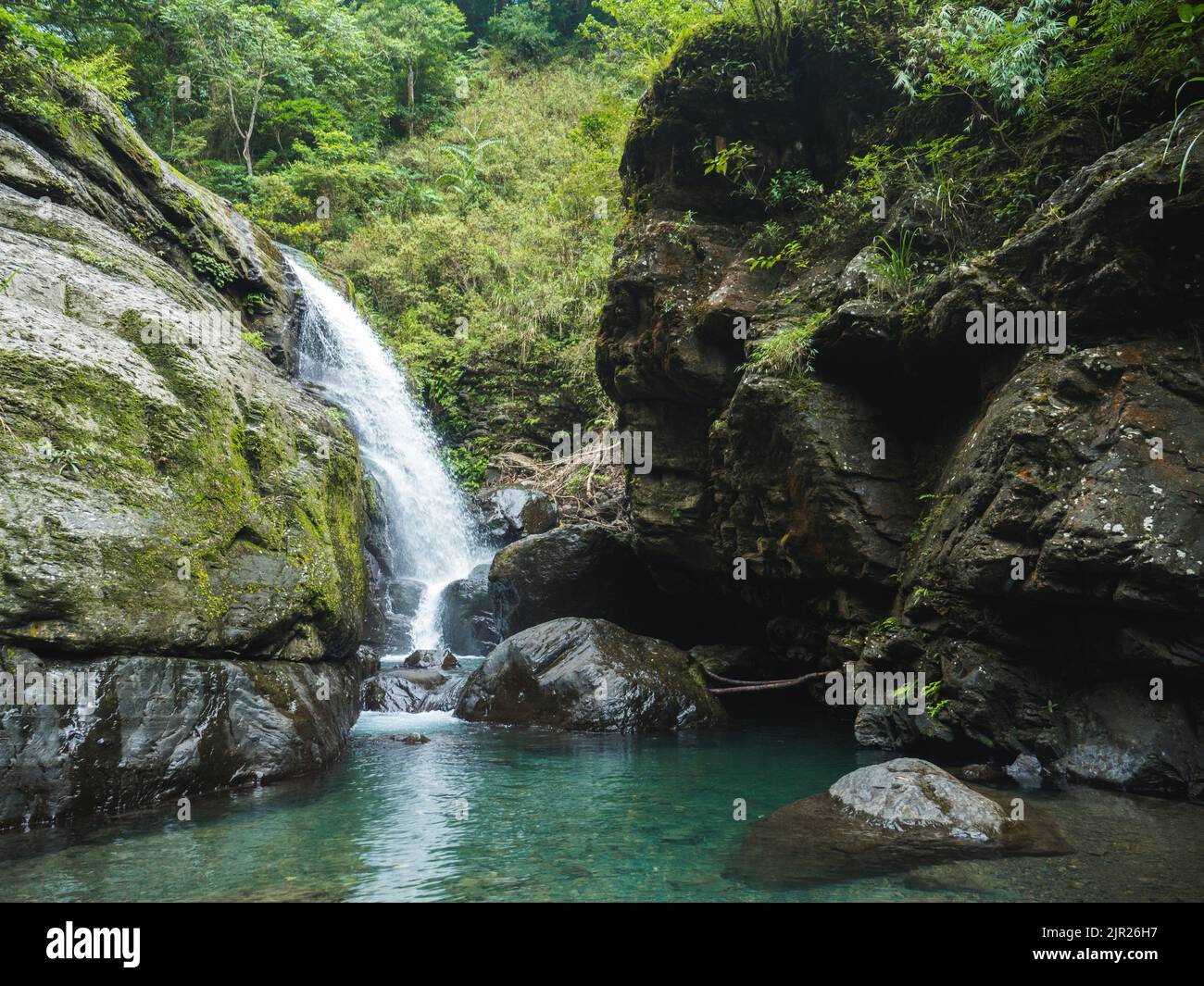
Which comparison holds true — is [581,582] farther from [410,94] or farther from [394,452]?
[410,94]

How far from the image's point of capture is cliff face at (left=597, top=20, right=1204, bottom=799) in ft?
17.0

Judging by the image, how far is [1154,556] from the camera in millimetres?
4801

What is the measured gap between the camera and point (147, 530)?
580 centimetres

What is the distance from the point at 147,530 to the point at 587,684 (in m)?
5.03

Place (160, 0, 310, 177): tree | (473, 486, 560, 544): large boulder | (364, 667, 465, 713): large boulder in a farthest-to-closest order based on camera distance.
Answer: (160, 0, 310, 177): tree < (473, 486, 560, 544): large boulder < (364, 667, 465, 713): large boulder

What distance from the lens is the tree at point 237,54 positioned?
23078 mm

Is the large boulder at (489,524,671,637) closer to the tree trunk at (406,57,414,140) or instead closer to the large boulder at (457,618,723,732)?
the large boulder at (457,618,723,732)

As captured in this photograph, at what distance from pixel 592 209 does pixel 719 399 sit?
16.0 meters

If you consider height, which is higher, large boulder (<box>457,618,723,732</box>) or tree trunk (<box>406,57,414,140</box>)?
tree trunk (<box>406,57,414,140</box>)

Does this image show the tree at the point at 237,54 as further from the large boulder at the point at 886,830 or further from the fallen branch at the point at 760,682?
the large boulder at the point at 886,830

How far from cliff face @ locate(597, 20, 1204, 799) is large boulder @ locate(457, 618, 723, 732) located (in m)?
1.32

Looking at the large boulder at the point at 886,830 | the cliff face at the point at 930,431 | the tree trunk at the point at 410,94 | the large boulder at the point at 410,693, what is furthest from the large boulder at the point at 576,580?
the tree trunk at the point at 410,94

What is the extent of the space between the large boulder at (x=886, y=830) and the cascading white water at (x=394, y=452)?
9951 millimetres

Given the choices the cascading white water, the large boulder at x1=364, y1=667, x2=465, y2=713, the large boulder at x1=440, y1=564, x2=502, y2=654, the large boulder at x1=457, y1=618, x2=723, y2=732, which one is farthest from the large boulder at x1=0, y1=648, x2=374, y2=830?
the cascading white water
